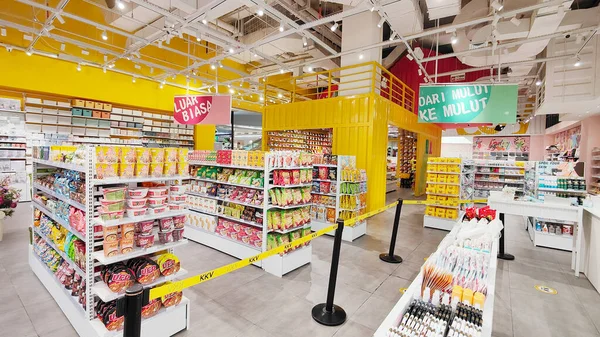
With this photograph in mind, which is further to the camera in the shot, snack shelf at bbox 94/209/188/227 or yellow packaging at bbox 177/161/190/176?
yellow packaging at bbox 177/161/190/176

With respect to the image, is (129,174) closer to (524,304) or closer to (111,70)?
(524,304)

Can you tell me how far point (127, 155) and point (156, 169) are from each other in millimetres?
294

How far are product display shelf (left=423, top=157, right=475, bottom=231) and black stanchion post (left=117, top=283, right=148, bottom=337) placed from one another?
22.5ft

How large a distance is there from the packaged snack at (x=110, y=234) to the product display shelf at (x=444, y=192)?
22.0 ft

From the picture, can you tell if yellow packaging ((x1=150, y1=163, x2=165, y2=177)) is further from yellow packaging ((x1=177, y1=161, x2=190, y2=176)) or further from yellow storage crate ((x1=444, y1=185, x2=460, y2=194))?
yellow storage crate ((x1=444, y1=185, x2=460, y2=194))

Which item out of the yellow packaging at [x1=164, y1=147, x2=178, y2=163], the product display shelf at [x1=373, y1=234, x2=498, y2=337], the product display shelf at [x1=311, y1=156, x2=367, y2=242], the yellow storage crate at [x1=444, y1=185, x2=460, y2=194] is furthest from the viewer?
the yellow storage crate at [x1=444, y1=185, x2=460, y2=194]

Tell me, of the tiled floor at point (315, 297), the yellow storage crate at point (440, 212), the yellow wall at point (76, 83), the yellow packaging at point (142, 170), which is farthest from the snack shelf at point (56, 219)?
the yellow wall at point (76, 83)

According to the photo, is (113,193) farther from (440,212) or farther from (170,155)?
(440,212)

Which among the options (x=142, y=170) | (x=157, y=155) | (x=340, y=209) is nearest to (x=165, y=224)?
(x=142, y=170)

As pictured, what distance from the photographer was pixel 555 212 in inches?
179

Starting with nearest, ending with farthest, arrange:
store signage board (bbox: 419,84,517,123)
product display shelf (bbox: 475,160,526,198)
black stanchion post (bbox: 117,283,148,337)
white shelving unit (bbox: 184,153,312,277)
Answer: black stanchion post (bbox: 117,283,148,337), white shelving unit (bbox: 184,153,312,277), store signage board (bbox: 419,84,517,123), product display shelf (bbox: 475,160,526,198)

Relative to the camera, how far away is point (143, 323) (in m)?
2.46

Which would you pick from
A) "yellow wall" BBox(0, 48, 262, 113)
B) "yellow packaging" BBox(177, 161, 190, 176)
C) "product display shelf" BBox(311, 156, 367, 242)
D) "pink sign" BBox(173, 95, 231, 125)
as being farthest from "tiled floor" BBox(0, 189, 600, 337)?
"yellow wall" BBox(0, 48, 262, 113)

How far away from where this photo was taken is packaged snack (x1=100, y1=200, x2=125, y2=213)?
2359mm
